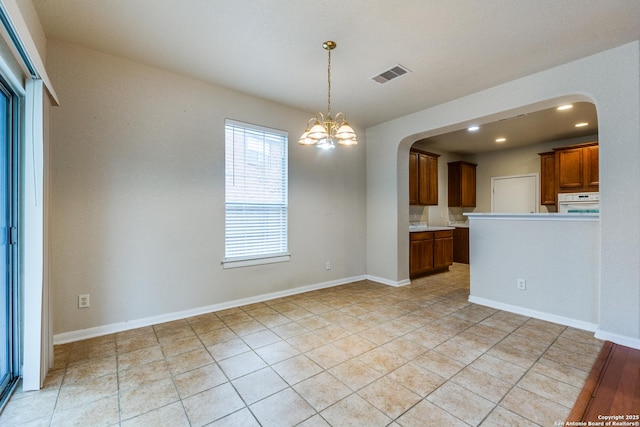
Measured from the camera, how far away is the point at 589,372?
7.00 feet

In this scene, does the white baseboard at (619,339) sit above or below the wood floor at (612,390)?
above

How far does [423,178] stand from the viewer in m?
5.94

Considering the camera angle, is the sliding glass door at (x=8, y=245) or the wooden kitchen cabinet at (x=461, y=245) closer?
the sliding glass door at (x=8, y=245)

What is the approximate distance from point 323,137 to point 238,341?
80.8 inches

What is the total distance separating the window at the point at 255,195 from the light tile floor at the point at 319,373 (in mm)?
867

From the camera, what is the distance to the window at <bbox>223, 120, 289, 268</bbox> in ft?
11.8

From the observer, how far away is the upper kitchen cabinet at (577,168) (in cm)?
505

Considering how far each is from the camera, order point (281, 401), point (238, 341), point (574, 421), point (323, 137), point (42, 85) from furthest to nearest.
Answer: point (238, 341) < point (323, 137) < point (42, 85) < point (281, 401) < point (574, 421)

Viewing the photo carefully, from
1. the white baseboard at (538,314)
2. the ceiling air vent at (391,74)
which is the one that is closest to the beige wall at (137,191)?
the ceiling air vent at (391,74)

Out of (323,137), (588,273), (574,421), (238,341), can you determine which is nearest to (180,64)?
(323,137)

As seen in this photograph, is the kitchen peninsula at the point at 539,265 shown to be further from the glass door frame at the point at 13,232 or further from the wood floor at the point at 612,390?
the glass door frame at the point at 13,232

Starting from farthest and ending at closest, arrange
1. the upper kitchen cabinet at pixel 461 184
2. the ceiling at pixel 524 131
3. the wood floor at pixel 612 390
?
the upper kitchen cabinet at pixel 461 184
the ceiling at pixel 524 131
the wood floor at pixel 612 390

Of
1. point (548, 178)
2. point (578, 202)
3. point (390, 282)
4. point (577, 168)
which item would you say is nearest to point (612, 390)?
point (390, 282)

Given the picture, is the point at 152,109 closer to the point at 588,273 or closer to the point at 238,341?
the point at 238,341
